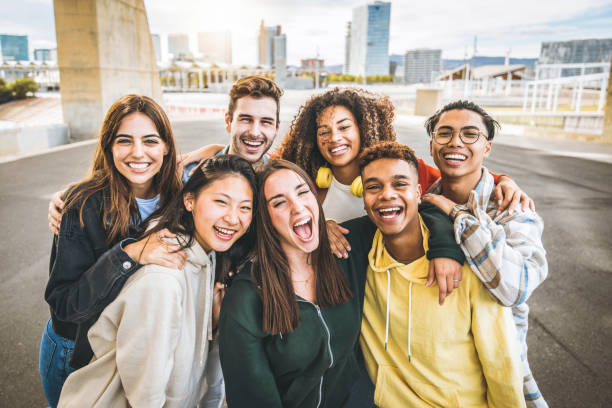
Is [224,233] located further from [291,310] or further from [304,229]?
[291,310]

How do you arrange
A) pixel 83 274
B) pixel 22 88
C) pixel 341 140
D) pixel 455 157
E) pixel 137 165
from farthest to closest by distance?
1. pixel 22 88
2. pixel 341 140
3. pixel 455 157
4. pixel 137 165
5. pixel 83 274

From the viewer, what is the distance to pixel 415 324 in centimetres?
213

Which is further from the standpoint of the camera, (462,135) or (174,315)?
(462,135)

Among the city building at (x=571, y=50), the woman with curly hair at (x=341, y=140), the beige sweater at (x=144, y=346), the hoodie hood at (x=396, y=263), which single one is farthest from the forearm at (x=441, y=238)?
the city building at (x=571, y=50)

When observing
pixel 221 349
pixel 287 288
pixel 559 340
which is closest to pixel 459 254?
pixel 287 288

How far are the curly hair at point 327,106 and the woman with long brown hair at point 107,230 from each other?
1282 mm

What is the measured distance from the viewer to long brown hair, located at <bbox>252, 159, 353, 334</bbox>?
6.26 feet

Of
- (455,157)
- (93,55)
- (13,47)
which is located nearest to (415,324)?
(455,157)

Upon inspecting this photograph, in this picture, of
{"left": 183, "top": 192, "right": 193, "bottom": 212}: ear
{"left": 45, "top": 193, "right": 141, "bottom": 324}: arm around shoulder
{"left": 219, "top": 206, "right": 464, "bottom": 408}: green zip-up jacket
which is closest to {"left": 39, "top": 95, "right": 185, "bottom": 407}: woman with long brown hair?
{"left": 45, "top": 193, "right": 141, "bottom": 324}: arm around shoulder

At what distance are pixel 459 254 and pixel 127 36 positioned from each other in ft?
58.8

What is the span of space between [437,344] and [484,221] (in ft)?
2.50

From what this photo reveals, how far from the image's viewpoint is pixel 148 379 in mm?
1789

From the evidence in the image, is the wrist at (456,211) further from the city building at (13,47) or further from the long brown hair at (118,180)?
the city building at (13,47)

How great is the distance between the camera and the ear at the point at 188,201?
7.35 feet
